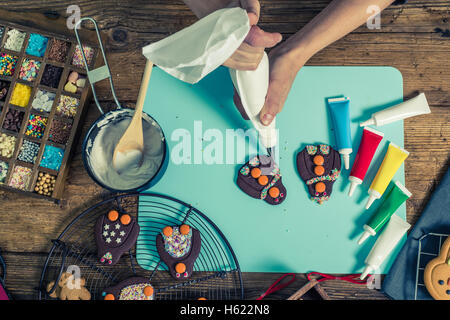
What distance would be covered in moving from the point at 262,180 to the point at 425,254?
1.30 ft

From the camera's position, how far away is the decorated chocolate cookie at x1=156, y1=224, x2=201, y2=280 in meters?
0.79

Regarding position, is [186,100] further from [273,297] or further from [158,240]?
[273,297]

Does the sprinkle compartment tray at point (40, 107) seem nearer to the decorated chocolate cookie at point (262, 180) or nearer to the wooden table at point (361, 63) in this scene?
the wooden table at point (361, 63)

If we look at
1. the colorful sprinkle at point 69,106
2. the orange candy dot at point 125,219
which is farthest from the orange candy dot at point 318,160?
the colorful sprinkle at point 69,106

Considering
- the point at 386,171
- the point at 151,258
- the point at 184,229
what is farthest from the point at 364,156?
the point at 151,258

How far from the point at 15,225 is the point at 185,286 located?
1.37 ft

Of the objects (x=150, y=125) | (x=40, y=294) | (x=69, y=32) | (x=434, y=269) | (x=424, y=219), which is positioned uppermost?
(x=69, y=32)

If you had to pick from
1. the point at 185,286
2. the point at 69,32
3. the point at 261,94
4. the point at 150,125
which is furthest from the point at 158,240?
the point at 69,32

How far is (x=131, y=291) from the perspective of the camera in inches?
31.2

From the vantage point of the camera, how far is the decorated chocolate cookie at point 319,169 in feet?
2.68

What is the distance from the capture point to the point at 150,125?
0.77 m

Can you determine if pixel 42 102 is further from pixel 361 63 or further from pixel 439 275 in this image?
pixel 439 275

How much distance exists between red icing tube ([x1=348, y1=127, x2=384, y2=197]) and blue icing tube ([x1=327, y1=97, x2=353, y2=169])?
0.07 feet

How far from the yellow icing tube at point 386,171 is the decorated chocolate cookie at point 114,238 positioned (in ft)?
1.73
